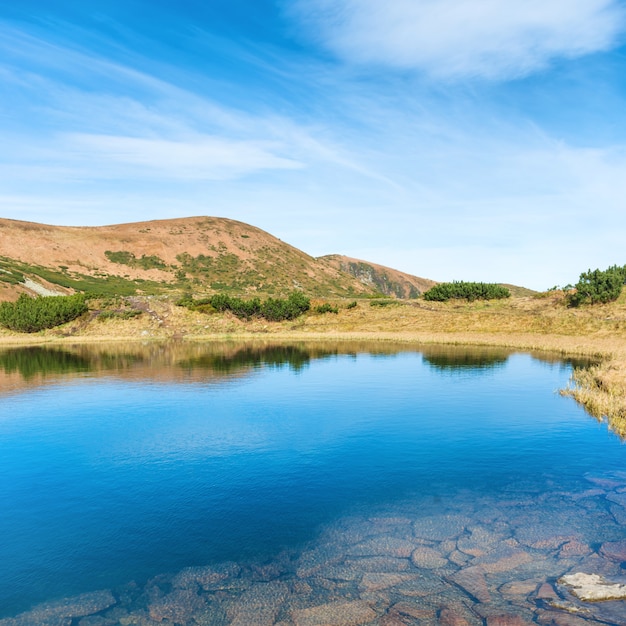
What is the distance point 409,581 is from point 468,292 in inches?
3393

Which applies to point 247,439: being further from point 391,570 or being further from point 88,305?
point 88,305

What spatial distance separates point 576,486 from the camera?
1788 cm

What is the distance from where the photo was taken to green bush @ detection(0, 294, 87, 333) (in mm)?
79062

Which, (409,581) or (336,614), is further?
(409,581)

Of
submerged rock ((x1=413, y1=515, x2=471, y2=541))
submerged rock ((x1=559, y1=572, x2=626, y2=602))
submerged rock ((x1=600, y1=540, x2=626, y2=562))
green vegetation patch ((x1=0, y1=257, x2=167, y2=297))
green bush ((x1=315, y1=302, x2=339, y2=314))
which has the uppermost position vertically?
green vegetation patch ((x1=0, y1=257, x2=167, y2=297))

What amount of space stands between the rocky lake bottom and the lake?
52 mm

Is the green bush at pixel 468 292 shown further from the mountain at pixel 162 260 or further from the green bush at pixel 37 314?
the green bush at pixel 37 314

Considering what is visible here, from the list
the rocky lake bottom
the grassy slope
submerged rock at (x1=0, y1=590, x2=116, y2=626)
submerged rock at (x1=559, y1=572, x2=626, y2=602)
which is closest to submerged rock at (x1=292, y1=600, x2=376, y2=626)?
the rocky lake bottom

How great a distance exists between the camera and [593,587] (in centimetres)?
1145

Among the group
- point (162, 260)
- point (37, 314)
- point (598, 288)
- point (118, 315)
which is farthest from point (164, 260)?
point (598, 288)

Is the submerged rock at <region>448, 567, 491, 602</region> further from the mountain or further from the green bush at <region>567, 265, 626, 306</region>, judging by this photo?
the mountain

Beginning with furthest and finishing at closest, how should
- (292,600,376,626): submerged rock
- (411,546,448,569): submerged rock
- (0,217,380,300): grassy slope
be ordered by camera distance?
1. (0,217,380,300): grassy slope
2. (411,546,448,569): submerged rock
3. (292,600,376,626): submerged rock

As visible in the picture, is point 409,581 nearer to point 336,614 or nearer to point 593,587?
point 336,614

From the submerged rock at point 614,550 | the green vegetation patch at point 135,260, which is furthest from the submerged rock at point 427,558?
the green vegetation patch at point 135,260
